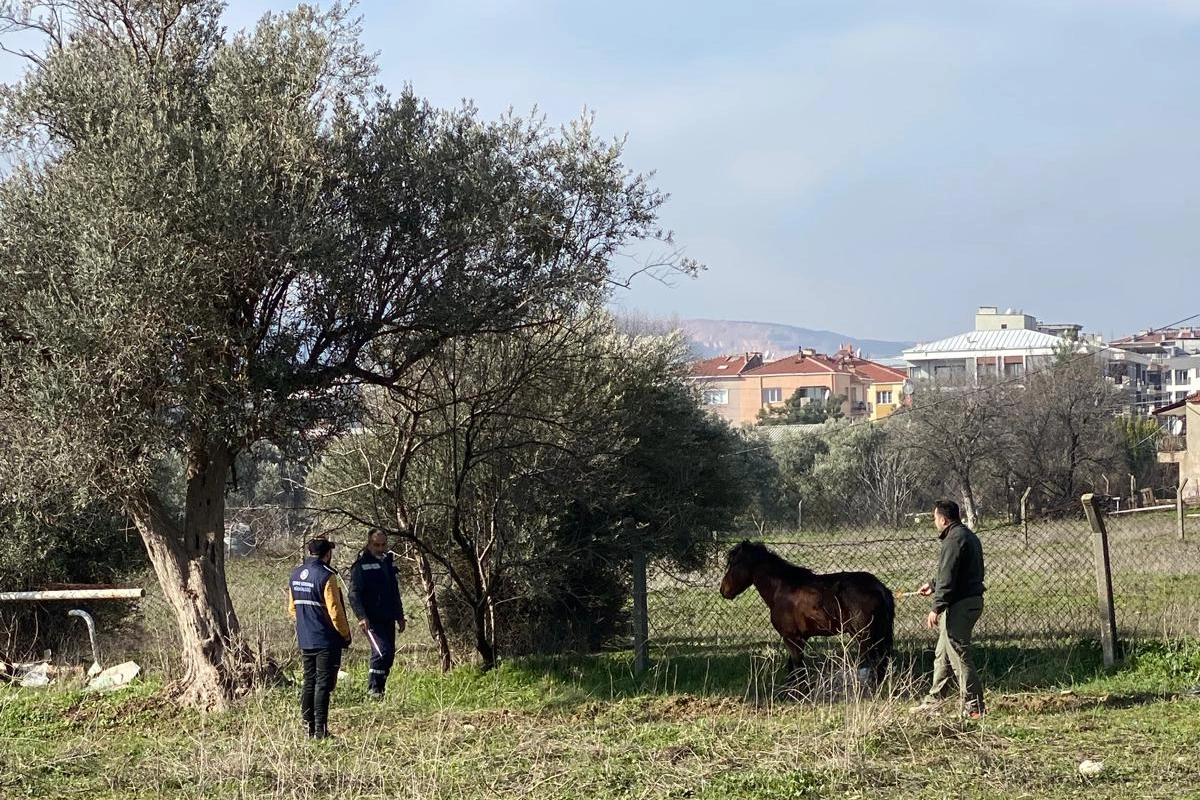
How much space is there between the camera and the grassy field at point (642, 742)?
298 inches

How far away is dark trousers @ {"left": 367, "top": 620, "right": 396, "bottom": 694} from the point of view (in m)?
12.3

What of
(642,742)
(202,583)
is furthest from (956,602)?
(202,583)

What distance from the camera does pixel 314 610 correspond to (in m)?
10.0

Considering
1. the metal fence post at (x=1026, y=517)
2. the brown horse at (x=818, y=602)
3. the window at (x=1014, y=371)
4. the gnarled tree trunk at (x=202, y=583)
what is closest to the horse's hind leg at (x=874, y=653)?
the brown horse at (x=818, y=602)

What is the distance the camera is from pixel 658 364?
17000mm

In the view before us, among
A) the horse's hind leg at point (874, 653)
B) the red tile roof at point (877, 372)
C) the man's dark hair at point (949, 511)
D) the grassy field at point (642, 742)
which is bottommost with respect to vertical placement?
the grassy field at point (642, 742)

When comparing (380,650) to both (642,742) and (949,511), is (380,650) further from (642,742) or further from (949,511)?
(949,511)

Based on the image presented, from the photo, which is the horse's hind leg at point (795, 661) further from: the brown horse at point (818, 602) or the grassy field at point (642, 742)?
the grassy field at point (642, 742)

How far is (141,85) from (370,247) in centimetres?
231

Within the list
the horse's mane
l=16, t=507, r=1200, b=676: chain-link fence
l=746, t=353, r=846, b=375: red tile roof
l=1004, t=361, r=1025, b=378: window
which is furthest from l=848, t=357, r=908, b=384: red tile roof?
the horse's mane

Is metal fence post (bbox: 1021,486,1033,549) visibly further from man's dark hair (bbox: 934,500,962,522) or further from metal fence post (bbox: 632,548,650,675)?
metal fence post (bbox: 632,548,650,675)

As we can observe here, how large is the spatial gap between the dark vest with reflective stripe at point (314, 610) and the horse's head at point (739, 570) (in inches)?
162

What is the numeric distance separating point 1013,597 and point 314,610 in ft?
31.6

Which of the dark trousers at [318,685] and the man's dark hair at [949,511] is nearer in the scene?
the dark trousers at [318,685]
